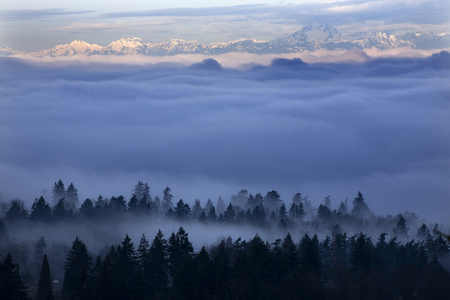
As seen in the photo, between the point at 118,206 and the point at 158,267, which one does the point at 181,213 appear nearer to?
the point at 118,206

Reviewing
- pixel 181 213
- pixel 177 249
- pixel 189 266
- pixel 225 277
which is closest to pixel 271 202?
pixel 181 213

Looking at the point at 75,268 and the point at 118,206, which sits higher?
the point at 118,206

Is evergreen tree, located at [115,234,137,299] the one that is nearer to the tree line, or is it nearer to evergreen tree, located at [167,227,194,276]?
the tree line

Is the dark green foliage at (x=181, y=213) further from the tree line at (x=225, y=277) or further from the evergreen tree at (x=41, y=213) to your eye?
the tree line at (x=225, y=277)

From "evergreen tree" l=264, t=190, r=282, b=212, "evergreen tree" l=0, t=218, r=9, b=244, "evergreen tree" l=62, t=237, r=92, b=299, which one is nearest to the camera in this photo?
"evergreen tree" l=62, t=237, r=92, b=299

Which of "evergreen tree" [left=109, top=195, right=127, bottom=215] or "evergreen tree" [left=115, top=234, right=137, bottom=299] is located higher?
"evergreen tree" [left=109, top=195, right=127, bottom=215]

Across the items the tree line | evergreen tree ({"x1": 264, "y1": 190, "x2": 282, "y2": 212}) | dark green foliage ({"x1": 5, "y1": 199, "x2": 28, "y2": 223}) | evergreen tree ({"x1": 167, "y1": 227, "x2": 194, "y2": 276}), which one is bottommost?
the tree line

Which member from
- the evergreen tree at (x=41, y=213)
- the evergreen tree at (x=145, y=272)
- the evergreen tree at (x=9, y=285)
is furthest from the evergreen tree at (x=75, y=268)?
the evergreen tree at (x=41, y=213)

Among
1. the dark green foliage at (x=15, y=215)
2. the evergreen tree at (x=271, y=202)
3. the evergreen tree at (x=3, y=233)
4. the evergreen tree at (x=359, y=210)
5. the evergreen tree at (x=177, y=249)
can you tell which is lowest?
the evergreen tree at (x=177, y=249)

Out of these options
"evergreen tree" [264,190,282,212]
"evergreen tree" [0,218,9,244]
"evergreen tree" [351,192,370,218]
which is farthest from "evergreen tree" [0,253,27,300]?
"evergreen tree" [351,192,370,218]

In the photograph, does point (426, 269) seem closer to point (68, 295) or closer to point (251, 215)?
point (68, 295)

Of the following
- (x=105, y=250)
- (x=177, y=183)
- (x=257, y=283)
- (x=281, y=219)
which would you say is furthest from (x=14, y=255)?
(x=177, y=183)

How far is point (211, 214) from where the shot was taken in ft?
243

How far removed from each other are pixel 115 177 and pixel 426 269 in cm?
10755
